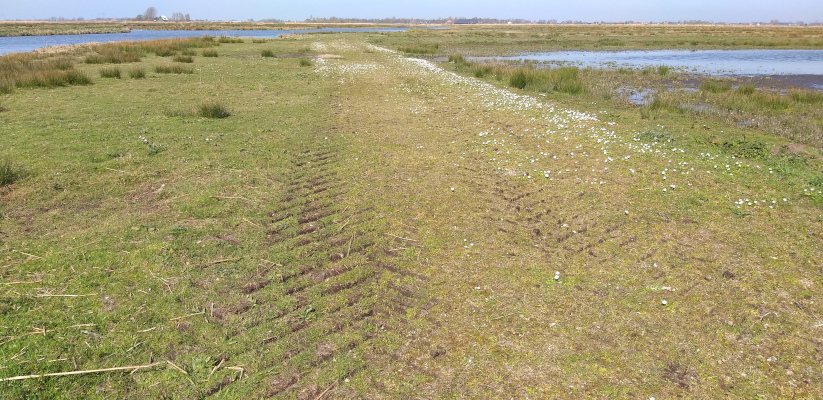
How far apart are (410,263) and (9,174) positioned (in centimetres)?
847

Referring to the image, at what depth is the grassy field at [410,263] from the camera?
425 cm

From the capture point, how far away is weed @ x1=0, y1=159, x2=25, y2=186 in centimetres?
819

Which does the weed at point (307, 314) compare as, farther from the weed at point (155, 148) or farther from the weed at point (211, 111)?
the weed at point (211, 111)

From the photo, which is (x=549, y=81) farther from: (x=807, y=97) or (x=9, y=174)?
(x=9, y=174)

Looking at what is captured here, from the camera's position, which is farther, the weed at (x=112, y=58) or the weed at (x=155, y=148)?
the weed at (x=112, y=58)

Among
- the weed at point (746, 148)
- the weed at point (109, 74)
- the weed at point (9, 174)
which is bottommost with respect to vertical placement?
the weed at point (9, 174)

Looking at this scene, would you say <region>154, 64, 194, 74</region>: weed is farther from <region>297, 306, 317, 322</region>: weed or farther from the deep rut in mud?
<region>297, 306, 317, 322</region>: weed

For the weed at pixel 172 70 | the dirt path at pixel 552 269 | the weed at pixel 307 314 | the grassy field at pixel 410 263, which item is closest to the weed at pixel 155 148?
the grassy field at pixel 410 263

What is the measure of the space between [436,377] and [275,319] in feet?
6.81

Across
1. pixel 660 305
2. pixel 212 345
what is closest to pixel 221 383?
pixel 212 345

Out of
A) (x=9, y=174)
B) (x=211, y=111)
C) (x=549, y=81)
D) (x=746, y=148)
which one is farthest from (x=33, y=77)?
(x=746, y=148)

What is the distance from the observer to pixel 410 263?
6.23m

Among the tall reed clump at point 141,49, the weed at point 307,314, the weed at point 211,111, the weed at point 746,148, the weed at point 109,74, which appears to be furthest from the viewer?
the tall reed clump at point 141,49

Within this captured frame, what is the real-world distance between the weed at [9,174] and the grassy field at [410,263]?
1.6 inches
